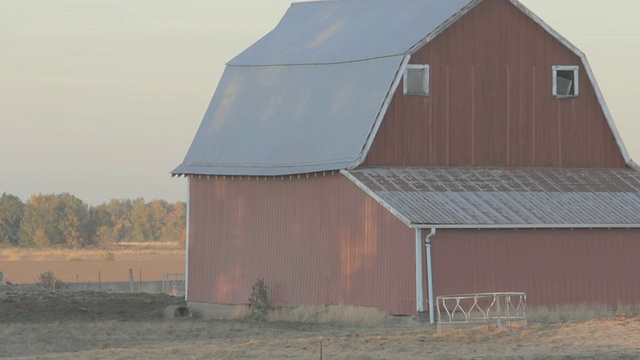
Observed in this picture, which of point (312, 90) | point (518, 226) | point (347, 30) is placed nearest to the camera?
point (518, 226)

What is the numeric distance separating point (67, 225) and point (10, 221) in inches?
169

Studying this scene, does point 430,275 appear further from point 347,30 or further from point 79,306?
point 79,306

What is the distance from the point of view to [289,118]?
4341 centimetres

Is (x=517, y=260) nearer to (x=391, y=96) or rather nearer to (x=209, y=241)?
(x=391, y=96)

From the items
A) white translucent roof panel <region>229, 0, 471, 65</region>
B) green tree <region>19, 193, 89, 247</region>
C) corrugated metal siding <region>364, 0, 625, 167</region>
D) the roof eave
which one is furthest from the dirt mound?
green tree <region>19, 193, 89, 247</region>

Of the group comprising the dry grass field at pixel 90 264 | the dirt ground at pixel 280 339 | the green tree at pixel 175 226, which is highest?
the green tree at pixel 175 226

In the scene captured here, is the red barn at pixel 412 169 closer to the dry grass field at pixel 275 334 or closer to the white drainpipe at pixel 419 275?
the white drainpipe at pixel 419 275

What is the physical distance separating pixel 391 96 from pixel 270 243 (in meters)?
5.11

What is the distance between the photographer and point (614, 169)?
144ft

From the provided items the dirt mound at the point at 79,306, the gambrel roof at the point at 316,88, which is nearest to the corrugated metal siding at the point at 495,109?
the gambrel roof at the point at 316,88

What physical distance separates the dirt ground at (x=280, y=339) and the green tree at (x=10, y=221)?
7464 centimetres

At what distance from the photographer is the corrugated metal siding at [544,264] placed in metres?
37.9

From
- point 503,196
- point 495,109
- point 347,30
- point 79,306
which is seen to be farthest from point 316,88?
point 79,306

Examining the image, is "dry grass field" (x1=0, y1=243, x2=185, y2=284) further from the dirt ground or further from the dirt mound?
the dirt ground
